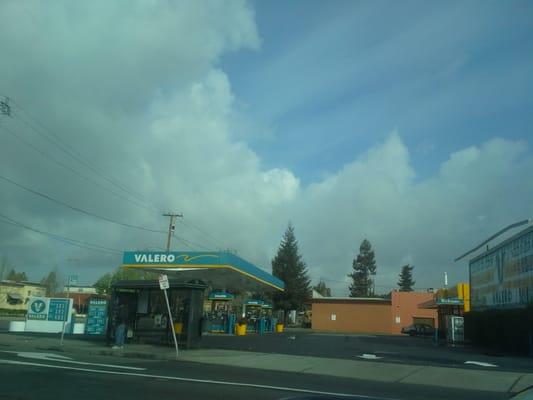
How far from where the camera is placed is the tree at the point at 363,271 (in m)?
122

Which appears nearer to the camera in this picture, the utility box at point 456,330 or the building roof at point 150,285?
the building roof at point 150,285

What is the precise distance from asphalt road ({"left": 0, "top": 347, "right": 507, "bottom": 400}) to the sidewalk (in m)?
1.01

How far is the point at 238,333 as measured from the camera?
39.3 metres

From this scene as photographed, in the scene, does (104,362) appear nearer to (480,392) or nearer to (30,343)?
(30,343)

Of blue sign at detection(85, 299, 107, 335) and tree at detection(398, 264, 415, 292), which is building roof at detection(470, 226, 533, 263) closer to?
blue sign at detection(85, 299, 107, 335)

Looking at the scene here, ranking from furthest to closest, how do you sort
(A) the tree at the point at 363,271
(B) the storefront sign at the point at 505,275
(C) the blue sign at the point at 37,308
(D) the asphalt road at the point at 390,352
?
(A) the tree at the point at 363,271 < (B) the storefront sign at the point at 505,275 < (C) the blue sign at the point at 37,308 < (D) the asphalt road at the point at 390,352

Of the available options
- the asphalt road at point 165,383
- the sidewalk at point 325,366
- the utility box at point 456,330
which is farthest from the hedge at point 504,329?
the asphalt road at point 165,383

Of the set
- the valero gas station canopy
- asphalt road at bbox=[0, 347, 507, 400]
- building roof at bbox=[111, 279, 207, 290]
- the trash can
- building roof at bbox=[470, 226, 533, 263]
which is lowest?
asphalt road at bbox=[0, 347, 507, 400]

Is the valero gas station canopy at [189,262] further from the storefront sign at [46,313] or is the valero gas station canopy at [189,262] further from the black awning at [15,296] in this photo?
the black awning at [15,296]

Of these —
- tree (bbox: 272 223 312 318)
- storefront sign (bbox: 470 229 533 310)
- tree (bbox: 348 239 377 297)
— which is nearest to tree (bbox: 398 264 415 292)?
tree (bbox: 348 239 377 297)

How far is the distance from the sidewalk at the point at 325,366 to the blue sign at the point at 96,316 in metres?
4.98

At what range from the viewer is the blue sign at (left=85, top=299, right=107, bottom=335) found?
2944cm

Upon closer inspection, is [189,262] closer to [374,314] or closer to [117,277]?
[374,314]

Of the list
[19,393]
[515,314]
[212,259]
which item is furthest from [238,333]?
[19,393]
